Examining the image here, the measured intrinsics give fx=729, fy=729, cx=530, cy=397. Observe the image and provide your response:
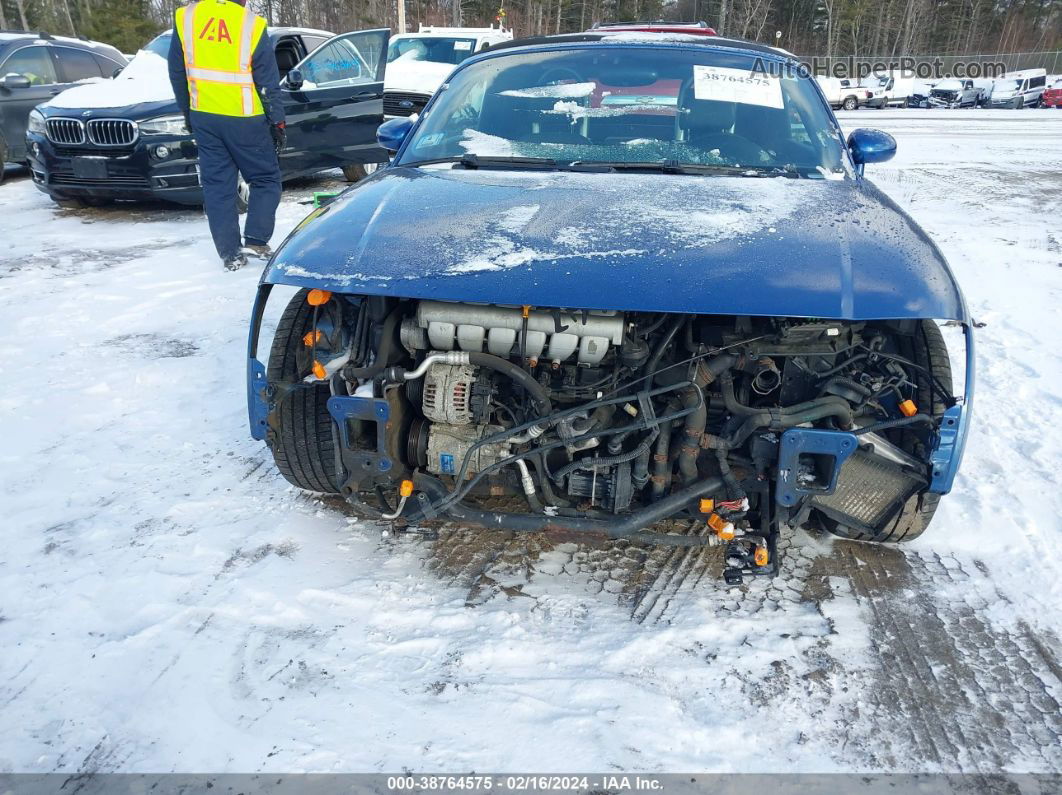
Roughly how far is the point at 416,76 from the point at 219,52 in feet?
20.6

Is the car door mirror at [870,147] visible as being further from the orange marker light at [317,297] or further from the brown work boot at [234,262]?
the brown work boot at [234,262]

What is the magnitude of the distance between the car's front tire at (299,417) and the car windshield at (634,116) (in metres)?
1.03

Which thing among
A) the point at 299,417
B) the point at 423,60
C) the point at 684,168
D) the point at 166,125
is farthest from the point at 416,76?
the point at 299,417

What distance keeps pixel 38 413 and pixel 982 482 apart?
14.1ft

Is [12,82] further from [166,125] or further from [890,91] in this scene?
[890,91]

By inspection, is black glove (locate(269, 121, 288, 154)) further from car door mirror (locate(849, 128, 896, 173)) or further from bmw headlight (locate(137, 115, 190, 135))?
car door mirror (locate(849, 128, 896, 173))

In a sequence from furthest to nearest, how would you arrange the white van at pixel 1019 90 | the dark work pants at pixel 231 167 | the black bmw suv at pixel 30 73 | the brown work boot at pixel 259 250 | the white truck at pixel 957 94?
1. the white truck at pixel 957 94
2. the white van at pixel 1019 90
3. the black bmw suv at pixel 30 73
4. the brown work boot at pixel 259 250
5. the dark work pants at pixel 231 167

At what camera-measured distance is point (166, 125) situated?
22.8 ft

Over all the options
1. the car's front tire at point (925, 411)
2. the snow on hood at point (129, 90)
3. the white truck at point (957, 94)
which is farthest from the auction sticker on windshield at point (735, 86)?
the white truck at point (957, 94)

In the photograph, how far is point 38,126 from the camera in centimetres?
715

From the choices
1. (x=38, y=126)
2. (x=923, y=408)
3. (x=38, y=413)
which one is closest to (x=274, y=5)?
(x=38, y=126)

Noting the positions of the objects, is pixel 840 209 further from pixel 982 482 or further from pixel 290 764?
pixel 290 764

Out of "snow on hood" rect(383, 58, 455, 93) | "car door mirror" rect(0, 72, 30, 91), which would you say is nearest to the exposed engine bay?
"car door mirror" rect(0, 72, 30, 91)

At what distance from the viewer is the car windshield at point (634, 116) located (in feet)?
9.90
